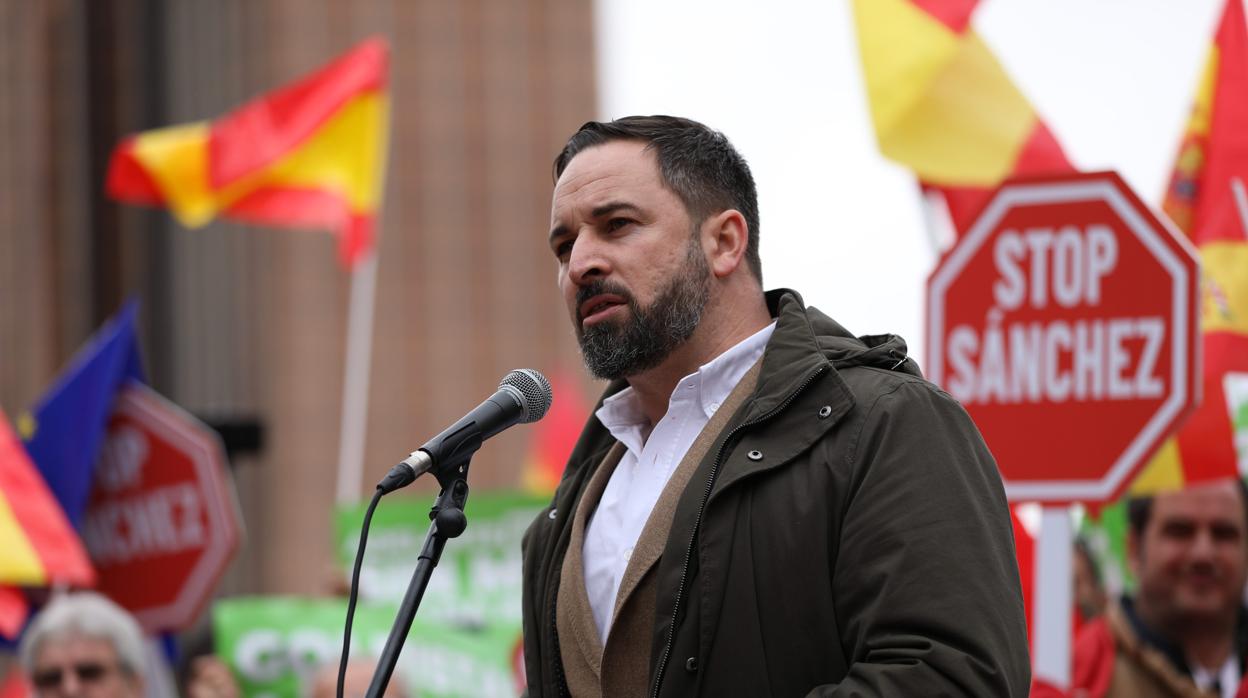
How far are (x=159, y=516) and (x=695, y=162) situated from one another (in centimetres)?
563

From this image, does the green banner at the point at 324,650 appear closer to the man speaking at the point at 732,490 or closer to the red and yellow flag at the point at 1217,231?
the red and yellow flag at the point at 1217,231

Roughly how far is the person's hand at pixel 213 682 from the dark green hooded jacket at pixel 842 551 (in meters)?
4.43

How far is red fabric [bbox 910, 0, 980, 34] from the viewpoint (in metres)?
5.94

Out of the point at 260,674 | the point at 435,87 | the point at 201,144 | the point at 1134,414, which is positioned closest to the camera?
the point at 1134,414

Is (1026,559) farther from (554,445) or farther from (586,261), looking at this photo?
(554,445)

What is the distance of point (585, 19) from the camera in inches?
1433

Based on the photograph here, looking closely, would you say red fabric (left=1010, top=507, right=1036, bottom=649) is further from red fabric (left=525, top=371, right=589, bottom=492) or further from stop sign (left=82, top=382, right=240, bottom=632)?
red fabric (left=525, top=371, right=589, bottom=492)

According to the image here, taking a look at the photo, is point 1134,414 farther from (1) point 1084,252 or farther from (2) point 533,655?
(2) point 533,655

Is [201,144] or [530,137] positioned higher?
[201,144]

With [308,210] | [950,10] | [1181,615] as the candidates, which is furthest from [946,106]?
[308,210]

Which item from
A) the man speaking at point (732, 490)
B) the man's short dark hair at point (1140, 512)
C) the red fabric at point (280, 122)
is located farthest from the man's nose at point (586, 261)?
the red fabric at point (280, 122)

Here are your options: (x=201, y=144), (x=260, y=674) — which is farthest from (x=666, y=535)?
(x=201, y=144)

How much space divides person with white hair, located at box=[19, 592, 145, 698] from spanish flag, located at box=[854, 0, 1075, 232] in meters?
2.94

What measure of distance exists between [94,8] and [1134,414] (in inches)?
1197
